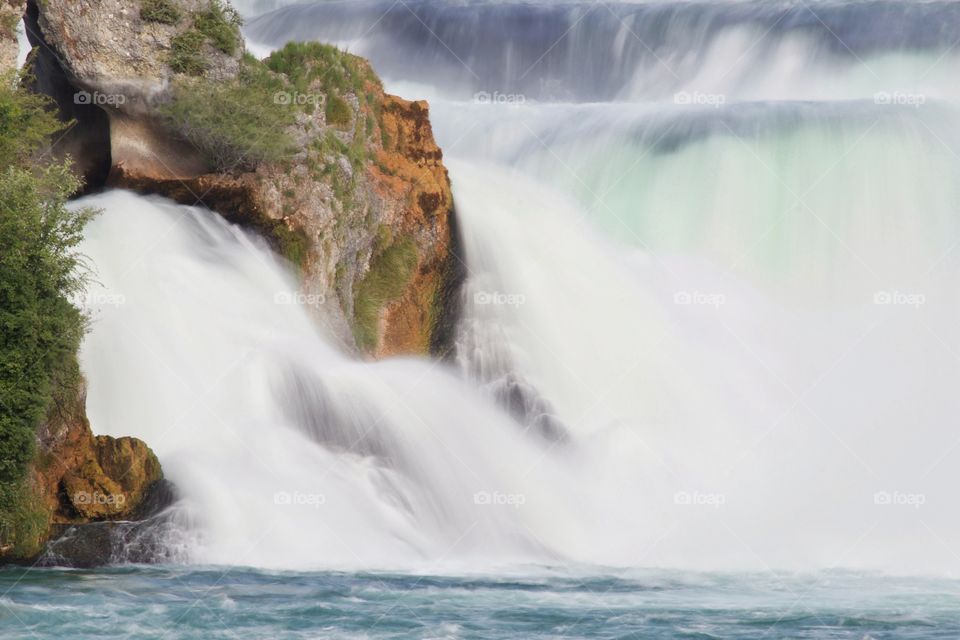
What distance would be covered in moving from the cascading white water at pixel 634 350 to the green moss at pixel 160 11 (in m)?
3.82

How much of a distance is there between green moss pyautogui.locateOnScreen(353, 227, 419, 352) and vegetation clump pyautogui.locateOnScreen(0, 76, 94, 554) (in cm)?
907

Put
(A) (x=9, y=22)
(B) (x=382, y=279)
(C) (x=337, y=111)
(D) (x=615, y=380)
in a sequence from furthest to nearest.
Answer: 1. (B) (x=382, y=279)
2. (D) (x=615, y=380)
3. (C) (x=337, y=111)
4. (A) (x=9, y=22)

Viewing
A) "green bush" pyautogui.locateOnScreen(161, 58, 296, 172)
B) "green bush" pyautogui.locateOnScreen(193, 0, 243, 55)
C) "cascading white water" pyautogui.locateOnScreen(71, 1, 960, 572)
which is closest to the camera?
"cascading white water" pyautogui.locateOnScreen(71, 1, 960, 572)

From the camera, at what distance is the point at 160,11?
32.2m

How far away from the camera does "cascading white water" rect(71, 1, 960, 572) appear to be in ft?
90.9

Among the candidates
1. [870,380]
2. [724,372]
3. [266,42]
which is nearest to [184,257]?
[724,372]

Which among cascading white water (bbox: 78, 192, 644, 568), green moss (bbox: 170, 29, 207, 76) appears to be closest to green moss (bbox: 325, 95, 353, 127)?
green moss (bbox: 170, 29, 207, 76)

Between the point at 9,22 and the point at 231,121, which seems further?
the point at 231,121

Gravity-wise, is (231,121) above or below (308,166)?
above

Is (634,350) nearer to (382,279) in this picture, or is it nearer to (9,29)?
(382,279)

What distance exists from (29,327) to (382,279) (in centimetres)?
1173

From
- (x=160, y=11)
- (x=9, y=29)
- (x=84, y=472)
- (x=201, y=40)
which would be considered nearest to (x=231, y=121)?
(x=201, y=40)

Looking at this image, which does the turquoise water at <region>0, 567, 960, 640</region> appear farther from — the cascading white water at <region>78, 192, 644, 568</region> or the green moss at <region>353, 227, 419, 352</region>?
the green moss at <region>353, 227, 419, 352</region>

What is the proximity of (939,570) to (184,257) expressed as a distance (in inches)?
572
